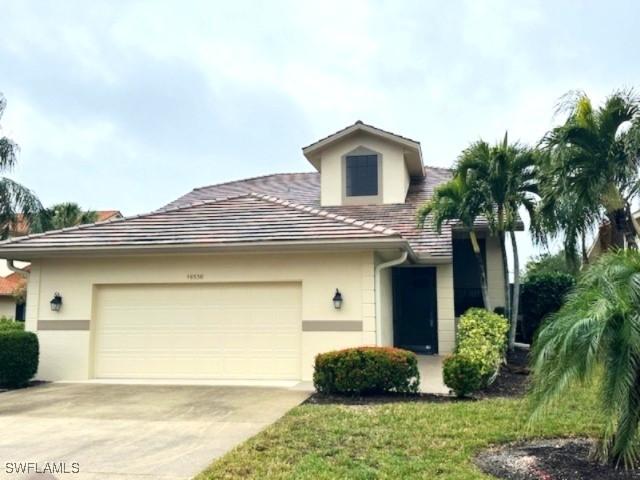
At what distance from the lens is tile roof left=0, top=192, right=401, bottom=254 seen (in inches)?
419

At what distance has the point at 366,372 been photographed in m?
8.55

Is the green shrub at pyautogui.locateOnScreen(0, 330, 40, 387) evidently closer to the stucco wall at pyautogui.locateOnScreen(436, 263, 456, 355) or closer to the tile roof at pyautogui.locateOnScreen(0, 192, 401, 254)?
the tile roof at pyautogui.locateOnScreen(0, 192, 401, 254)

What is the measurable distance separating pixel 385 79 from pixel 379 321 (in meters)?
9.02

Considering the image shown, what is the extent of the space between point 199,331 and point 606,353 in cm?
848

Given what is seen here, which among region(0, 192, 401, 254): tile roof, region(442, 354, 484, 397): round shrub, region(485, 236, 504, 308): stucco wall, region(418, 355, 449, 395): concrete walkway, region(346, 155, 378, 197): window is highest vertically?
region(346, 155, 378, 197): window

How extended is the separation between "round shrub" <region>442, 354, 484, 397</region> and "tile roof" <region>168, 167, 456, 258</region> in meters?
4.58

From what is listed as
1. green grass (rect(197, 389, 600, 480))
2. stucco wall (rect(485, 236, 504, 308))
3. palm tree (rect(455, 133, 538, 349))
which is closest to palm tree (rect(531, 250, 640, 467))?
green grass (rect(197, 389, 600, 480))

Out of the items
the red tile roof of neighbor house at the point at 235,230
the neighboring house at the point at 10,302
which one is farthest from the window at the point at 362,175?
the neighboring house at the point at 10,302

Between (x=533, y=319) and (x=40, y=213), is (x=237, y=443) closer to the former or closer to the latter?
(x=533, y=319)

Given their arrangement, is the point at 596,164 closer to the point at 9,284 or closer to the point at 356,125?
the point at 356,125

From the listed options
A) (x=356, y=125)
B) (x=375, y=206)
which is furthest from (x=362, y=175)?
(x=356, y=125)

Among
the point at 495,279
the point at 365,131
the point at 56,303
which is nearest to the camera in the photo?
the point at 56,303

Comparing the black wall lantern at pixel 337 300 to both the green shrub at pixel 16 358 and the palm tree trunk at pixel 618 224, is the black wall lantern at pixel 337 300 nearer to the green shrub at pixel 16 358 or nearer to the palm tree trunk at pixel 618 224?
the palm tree trunk at pixel 618 224

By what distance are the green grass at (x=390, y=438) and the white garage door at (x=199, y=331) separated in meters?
3.29
